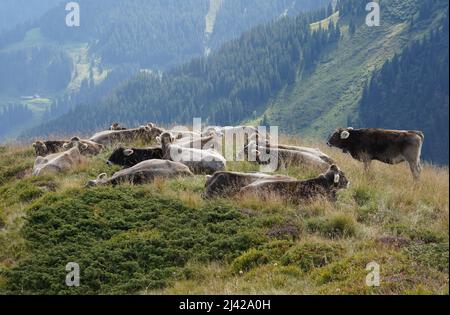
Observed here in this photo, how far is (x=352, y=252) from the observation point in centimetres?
1271

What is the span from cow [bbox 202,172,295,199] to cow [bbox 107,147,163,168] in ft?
15.7

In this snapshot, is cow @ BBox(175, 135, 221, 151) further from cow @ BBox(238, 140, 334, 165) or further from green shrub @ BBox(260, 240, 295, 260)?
green shrub @ BBox(260, 240, 295, 260)

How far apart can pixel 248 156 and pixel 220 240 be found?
845cm

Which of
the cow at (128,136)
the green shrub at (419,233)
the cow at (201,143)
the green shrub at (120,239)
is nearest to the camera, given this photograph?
the green shrub at (120,239)

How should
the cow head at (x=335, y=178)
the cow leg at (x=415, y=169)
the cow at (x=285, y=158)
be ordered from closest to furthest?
the cow head at (x=335, y=178) → the cow leg at (x=415, y=169) → the cow at (x=285, y=158)

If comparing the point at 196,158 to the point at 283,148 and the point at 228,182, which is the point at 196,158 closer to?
the point at 283,148

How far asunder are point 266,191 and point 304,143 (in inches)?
427

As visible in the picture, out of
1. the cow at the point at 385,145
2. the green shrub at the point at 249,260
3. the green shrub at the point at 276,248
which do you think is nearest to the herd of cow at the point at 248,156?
the cow at the point at 385,145

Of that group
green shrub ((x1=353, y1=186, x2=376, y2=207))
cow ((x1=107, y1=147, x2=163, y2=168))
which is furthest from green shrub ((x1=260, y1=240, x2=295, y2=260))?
cow ((x1=107, y1=147, x2=163, y2=168))

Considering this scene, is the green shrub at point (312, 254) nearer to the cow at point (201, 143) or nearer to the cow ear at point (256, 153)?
the cow ear at point (256, 153)

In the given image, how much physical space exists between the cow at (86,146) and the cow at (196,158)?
13.8 ft

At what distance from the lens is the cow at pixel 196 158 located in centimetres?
2117

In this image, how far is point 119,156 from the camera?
73.1ft

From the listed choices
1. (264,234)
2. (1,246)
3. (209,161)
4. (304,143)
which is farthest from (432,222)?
(304,143)
